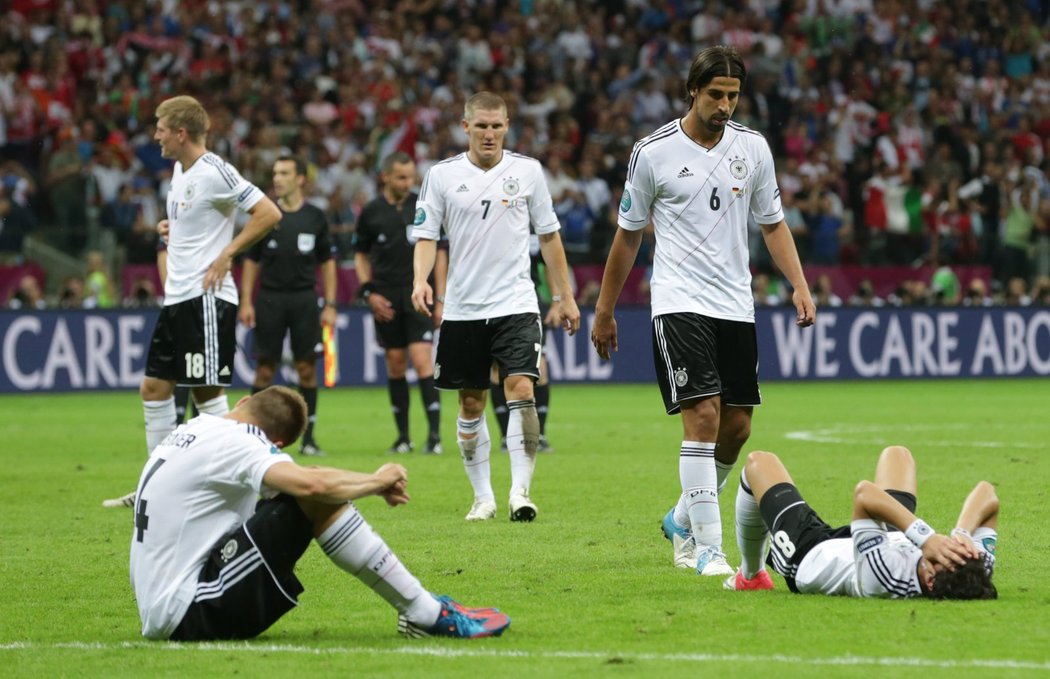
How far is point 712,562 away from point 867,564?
118 cm

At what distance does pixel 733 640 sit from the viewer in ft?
19.8

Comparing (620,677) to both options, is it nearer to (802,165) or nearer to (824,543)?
(824,543)

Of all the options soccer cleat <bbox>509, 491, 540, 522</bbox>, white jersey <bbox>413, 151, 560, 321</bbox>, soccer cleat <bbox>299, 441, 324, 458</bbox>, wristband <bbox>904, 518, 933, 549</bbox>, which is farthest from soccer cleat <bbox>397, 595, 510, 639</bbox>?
soccer cleat <bbox>299, 441, 324, 458</bbox>

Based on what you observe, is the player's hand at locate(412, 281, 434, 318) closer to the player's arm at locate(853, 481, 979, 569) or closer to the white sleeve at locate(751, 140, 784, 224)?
the white sleeve at locate(751, 140, 784, 224)

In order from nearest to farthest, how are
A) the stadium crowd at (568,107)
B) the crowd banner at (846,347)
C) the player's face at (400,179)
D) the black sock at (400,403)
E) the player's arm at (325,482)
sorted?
1. the player's arm at (325,482)
2. the player's face at (400,179)
3. the black sock at (400,403)
4. the crowd banner at (846,347)
5. the stadium crowd at (568,107)

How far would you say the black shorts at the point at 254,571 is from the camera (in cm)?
587

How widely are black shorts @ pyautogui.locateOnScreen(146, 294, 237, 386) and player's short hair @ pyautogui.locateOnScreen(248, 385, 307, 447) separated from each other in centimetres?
490

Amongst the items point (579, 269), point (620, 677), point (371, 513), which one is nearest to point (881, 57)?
point (579, 269)

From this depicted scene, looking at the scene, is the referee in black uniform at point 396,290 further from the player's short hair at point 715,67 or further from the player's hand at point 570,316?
the player's short hair at point 715,67

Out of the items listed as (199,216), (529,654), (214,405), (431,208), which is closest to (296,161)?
(199,216)

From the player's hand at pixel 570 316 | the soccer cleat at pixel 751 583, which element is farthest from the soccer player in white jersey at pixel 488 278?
the soccer cleat at pixel 751 583

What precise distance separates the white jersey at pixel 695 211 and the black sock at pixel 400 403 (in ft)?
23.1

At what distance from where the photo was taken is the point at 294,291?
1465 cm

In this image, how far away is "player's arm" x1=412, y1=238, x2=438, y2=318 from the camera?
9.80 meters
